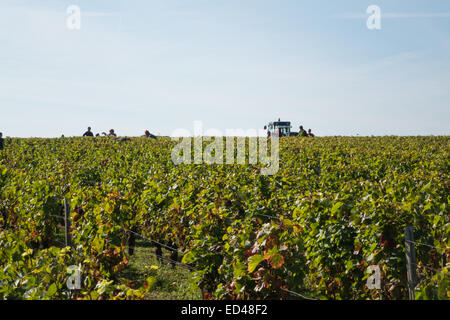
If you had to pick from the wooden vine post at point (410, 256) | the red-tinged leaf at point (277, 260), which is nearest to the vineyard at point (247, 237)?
the red-tinged leaf at point (277, 260)

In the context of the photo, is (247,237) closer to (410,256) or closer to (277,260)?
(277,260)

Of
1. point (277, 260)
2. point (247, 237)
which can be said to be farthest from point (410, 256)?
point (247, 237)

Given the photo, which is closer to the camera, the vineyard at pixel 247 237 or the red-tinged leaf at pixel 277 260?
the red-tinged leaf at pixel 277 260

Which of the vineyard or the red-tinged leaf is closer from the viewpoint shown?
the red-tinged leaf

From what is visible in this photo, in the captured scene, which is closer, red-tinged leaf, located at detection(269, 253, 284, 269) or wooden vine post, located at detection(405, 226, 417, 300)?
red-tinged leaf, located at detection(269, 253, 284, 269)

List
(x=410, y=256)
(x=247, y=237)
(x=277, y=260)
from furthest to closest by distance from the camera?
(x=247, y=237) < (x=410, y=256) < (x=277, y=260)

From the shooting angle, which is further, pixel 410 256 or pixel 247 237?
pixel 247 237

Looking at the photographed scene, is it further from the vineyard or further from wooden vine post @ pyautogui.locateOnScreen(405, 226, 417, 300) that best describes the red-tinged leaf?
wooden vine post @ pyautogui.locateOnScreen(405, 226, 417, 300)

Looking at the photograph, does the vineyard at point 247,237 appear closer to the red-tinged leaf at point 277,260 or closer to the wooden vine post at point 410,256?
the red-tinged leaf at point 277,260

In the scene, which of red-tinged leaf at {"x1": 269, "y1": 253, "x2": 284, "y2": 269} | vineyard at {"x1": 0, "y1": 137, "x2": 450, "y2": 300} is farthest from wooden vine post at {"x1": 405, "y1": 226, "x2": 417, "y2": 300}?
red-tinged leaf at {"x1": 269, "y1": 253, "x2": 284, "y2": 269}

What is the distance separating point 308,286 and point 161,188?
11.6 feet

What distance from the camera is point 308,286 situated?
23.4 feet
